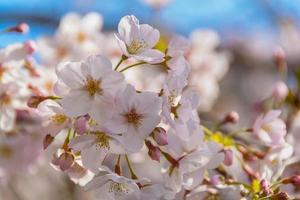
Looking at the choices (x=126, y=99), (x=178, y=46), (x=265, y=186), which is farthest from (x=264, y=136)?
(x=126, y=99)

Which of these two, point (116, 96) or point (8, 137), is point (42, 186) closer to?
point (8, 137)

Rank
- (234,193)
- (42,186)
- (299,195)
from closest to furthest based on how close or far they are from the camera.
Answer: (234,193) < (299,195) < (42,186)

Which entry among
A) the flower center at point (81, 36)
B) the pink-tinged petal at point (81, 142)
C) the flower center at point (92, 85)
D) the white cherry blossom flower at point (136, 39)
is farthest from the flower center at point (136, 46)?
the flower center at point (81, 36)

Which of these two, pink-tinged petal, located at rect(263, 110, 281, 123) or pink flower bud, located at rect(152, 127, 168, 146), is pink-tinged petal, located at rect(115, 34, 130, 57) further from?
pink-tinged petal, located at rect(263, 110, 281, 123)

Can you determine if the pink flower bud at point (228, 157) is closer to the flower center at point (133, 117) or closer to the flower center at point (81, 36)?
the flower center at point (133, 117)

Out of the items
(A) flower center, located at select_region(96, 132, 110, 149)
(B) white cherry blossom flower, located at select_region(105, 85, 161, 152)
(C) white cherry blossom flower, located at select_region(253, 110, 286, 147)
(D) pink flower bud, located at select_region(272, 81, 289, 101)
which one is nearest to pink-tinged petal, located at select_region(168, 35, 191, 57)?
(B) white cherry blossom flower, located at select_region(105, 85, 161, 152)

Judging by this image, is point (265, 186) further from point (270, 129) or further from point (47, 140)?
point (47, 140)

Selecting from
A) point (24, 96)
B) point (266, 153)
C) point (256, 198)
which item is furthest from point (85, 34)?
point (256, 198)
